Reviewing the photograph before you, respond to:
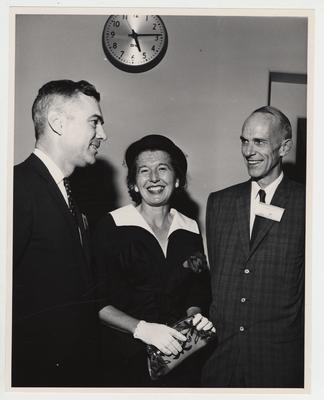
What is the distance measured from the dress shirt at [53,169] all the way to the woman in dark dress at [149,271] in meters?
0.22

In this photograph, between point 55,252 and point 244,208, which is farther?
point 244,208

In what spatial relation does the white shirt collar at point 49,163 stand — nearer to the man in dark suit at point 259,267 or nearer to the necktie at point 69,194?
the necktie at point 69,194

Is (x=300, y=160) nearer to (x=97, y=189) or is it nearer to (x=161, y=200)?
(x=161, y=200)

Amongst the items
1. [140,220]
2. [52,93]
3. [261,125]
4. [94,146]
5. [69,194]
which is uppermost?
[52,93]

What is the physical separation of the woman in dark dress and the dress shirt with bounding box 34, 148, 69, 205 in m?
0.22

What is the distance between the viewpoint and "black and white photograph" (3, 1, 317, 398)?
2.04 metres

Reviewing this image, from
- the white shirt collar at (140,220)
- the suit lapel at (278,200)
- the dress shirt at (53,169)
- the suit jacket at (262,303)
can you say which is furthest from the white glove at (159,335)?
the dress shirt at (53,169)

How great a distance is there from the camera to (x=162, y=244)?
6.85 ft

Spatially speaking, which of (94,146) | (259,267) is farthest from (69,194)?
(259,267)

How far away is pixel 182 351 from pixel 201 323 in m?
0.14

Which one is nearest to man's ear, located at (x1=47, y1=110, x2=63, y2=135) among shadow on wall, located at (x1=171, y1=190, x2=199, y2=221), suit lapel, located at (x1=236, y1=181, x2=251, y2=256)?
shadow on wall, located at (x1=171, y1=190, x2=199, y2=221)

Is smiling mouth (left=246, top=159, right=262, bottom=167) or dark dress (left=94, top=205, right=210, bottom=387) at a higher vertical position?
smiling mouth (left=246, top=159, right=262, bottom=167)

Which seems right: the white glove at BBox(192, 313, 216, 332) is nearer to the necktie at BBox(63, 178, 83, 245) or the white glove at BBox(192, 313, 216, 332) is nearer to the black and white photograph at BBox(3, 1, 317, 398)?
A: the black and white photograph at BBox(3, 1, 317, 398)

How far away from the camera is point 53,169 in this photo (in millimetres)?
2041
